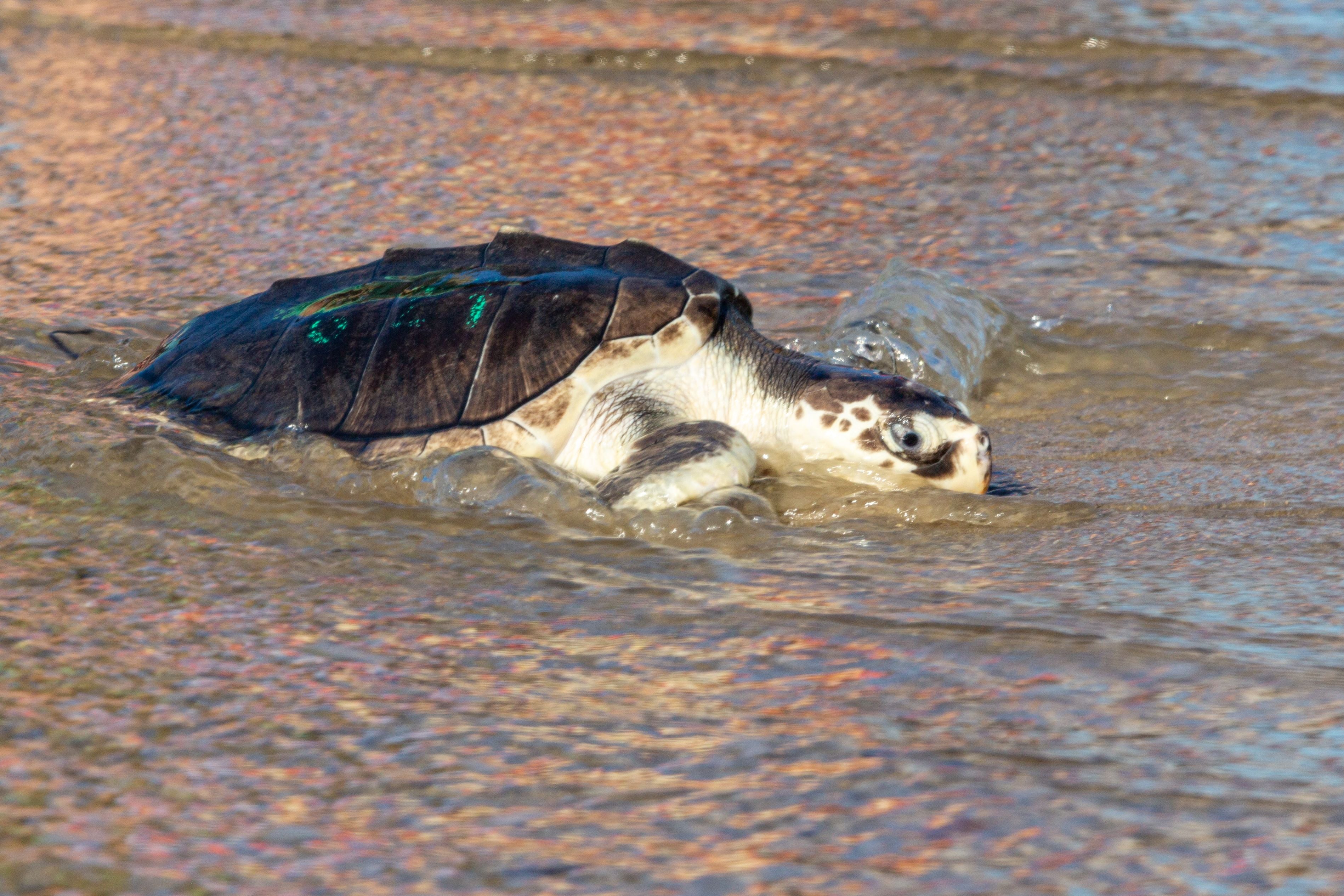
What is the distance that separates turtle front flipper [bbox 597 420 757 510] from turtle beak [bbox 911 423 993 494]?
0.41 meters

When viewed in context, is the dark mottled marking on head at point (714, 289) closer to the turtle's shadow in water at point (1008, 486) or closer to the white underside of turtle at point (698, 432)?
the white underside of turtle at point (698, 432)

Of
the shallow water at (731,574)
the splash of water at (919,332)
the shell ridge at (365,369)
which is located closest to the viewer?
the shallow water at (731,574)

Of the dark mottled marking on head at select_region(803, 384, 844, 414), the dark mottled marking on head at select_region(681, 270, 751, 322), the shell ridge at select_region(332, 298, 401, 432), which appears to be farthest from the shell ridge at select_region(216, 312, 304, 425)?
the dark mottled marking on head at select_region(803, 384, 844, 414)

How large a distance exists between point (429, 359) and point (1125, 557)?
4.97 ft

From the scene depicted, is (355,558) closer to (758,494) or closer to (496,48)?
(758,494)

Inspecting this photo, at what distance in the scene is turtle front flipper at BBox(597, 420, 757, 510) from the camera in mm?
2881

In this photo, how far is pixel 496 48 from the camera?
294 inches

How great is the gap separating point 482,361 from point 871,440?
0.87 m

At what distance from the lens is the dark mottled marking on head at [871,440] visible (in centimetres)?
324

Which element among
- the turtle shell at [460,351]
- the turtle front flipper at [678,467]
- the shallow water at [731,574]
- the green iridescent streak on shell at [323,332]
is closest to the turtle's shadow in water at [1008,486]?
the shallow water at [731,574]

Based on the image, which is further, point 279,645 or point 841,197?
point 841,197

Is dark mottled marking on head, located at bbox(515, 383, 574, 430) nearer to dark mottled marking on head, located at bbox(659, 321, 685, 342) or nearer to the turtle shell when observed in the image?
the turtle shell

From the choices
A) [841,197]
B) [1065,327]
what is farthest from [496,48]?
[1065,327]

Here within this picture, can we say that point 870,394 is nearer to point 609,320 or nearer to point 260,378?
point 609,320
